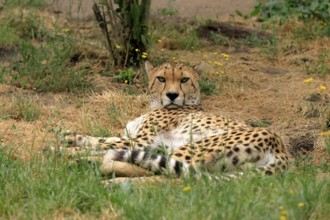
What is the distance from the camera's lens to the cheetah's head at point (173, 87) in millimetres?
6605

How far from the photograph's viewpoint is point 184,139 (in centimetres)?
597

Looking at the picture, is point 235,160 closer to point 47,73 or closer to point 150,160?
point 150,160

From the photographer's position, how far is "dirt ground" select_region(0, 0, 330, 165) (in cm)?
637

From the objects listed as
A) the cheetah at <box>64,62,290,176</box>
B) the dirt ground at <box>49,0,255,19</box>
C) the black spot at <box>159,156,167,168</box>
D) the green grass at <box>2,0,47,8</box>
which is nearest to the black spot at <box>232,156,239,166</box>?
the cheetah at <box>64,62,290,176</box>

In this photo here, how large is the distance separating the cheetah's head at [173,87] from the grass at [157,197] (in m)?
1.92

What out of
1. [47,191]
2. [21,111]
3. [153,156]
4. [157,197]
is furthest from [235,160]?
[21,111]

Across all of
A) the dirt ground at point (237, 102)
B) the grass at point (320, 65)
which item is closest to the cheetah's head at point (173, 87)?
the dirt ground at point (237, 102)

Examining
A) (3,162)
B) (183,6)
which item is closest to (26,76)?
(3,162)

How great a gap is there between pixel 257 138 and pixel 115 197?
132 centimetres

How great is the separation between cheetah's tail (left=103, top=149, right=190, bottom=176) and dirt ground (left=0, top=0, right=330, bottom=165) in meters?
0.54

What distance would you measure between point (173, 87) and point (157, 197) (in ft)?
7.88

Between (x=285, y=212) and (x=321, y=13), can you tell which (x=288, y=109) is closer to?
(x=321, y=13)

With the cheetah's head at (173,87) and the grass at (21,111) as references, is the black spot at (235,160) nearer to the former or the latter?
the cheetah's head at (173,87)

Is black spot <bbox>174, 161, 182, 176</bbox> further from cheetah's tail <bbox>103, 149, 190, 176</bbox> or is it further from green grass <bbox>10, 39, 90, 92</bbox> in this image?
green grass <bbox>10, 39, 90, 92</bbox>
